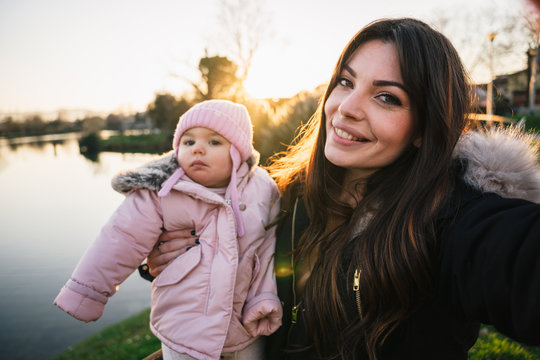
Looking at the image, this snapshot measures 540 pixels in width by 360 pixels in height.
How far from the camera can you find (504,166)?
1083 mm

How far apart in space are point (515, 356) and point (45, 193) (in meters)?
21.6

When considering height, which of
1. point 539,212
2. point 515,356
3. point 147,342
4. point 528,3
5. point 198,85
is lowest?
point 147,342

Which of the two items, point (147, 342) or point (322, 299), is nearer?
point (322, 299)

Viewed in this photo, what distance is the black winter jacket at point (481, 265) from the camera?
2.78 feet

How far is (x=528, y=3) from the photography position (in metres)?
0.81

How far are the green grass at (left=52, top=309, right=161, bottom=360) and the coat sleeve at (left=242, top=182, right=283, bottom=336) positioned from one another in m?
3.49

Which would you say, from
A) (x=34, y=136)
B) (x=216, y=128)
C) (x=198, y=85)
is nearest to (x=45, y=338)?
(x=216, y=128)

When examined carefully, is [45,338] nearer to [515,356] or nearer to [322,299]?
[322,299]

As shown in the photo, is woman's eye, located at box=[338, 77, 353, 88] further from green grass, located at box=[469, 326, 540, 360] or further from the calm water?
green grass, located at box=[469, 326, 540, 360]

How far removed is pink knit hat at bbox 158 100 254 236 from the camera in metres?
1.78

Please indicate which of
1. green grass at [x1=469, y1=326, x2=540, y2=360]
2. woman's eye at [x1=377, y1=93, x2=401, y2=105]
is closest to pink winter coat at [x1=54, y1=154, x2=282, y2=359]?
woman's eye at [x1=377, y1=93, x2=401, y2=105]

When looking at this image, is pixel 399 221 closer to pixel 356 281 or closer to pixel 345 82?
pixel 356 281

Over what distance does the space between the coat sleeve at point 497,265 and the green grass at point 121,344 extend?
4.44 metres

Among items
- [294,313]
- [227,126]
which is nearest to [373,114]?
[227,126]
